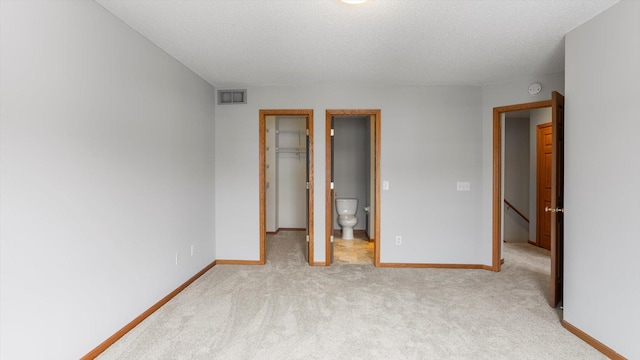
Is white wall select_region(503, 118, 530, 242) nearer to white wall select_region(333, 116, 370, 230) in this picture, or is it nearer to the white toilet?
white wall select_region(333, 116, 370, 230)

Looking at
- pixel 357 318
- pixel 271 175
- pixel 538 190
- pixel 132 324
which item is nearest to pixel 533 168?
pixel 538 190

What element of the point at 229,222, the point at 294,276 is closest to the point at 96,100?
the point at 229,222

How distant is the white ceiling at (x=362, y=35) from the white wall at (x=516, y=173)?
2.39 meters

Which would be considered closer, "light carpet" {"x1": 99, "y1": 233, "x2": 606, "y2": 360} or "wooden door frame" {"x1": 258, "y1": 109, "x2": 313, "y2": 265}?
"light carpet" {"x1": 99, "y1": 233, "x2": 606, "y2": 360}

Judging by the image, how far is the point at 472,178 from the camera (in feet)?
12.5

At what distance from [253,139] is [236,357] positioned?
2623 mm

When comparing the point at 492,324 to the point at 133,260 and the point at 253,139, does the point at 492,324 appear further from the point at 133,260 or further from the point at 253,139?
the point at 253,139

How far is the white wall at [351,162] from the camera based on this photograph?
601 cm

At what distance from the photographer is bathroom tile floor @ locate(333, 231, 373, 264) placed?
161 inches

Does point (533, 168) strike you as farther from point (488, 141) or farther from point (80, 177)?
point (80, 177)

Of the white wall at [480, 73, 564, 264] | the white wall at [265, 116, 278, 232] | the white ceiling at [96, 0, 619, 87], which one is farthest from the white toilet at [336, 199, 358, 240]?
the white ceiling at [96, 0, 619, 87]

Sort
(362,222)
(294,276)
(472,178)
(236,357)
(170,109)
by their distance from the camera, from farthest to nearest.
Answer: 1. (362,222)
2. (472,178)
3. (294,276)
4. (170,109)
5. (236,357)

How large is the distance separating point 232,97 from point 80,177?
233 cm

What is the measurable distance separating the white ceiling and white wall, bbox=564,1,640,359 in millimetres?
240
